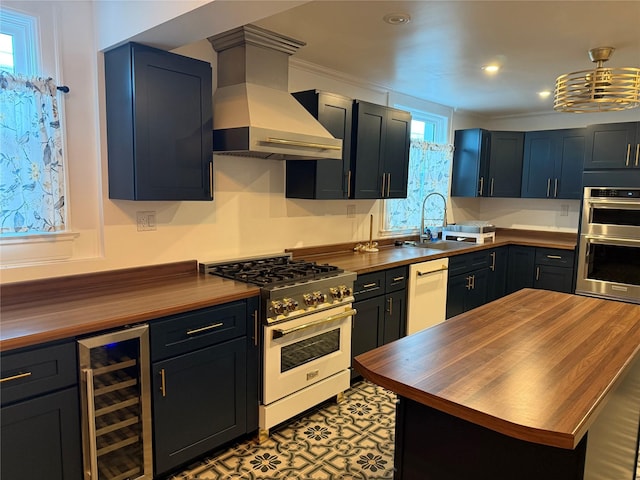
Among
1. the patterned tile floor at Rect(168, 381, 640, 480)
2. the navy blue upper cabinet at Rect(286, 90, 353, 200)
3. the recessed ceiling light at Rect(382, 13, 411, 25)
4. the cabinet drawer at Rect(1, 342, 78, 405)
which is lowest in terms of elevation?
the patterned tile floor at Rect(168, 381, 640, 480)

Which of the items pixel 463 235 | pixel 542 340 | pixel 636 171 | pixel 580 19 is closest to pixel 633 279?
pixel 636 171

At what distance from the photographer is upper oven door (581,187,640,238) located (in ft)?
13.7

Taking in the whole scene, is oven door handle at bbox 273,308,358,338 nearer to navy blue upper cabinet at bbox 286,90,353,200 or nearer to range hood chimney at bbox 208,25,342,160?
navy blue upper cabinet at bbox 286,90,353,200

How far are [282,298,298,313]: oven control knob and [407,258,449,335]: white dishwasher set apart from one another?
1.39 m

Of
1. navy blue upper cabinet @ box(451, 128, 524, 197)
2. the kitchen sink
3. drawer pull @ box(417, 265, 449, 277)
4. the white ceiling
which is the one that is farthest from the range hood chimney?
navy blue upper cabinet @ box(451, 128, 524, 197)

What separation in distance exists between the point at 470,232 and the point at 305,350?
2887mm

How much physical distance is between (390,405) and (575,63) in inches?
115

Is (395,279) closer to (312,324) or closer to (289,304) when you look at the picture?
(312,324)

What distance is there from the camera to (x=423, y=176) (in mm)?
4934

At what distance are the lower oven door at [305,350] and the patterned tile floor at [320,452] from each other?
0.87ft

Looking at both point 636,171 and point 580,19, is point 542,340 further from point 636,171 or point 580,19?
point 636,171

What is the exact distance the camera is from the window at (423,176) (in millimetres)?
4648

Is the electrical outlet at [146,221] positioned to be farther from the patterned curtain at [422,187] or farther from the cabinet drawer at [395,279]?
the patterned curtain at [422,187]

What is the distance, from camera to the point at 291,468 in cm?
231
